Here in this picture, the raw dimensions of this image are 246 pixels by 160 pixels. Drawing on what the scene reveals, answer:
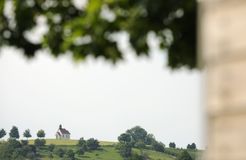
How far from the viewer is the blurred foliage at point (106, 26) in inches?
255

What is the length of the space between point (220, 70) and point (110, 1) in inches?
150

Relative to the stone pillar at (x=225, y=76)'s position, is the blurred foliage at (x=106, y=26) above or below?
above

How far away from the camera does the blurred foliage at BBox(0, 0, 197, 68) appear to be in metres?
6.48

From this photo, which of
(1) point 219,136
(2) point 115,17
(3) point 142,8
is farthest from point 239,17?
(2) point 115,17

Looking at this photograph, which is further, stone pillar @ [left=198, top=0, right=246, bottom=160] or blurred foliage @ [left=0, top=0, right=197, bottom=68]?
blurred foliage @ [left=0, top=0, right=197, bottom=68]

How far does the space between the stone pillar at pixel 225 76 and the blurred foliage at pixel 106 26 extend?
278 centimetres

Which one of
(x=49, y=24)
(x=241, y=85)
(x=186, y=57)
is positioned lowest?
(x=241, y=85)

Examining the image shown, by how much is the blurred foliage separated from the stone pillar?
278 cm

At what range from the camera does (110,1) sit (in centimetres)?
681

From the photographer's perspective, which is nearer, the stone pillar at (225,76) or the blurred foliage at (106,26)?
the stone pillar at (225,76)

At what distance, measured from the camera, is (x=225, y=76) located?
318 cm

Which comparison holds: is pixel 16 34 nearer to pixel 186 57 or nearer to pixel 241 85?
pixel 186 57

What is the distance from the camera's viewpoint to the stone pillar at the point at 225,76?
3.12 m

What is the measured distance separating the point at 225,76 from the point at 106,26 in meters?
3.76
